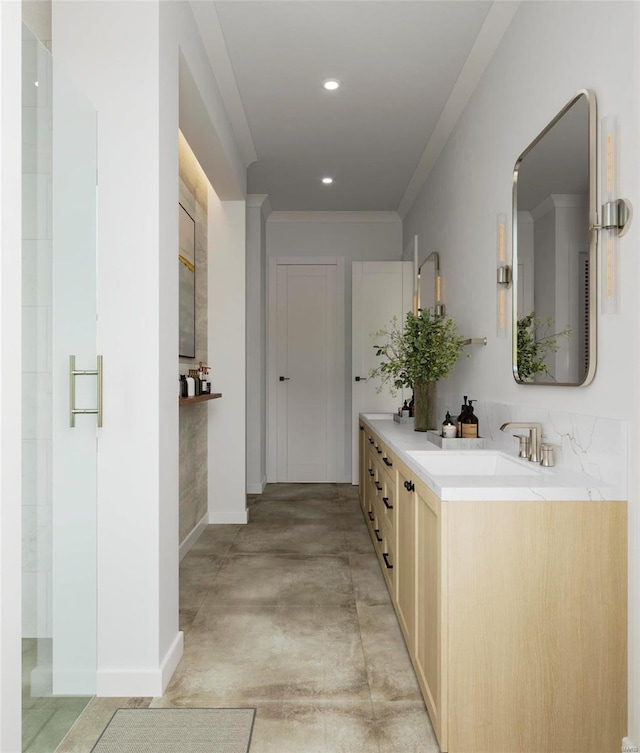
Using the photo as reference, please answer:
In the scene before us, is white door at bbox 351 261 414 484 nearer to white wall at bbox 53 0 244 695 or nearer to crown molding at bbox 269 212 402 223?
crown molding at bbox 269 212 402 223

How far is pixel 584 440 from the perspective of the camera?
75.5 inches

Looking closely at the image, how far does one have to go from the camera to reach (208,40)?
2.93 m

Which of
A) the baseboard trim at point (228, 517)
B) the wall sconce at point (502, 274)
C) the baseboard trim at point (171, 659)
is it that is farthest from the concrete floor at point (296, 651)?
the wall sconce at point (502, 274)

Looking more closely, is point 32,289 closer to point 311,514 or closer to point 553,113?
point 553,113

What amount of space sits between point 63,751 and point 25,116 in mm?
1802

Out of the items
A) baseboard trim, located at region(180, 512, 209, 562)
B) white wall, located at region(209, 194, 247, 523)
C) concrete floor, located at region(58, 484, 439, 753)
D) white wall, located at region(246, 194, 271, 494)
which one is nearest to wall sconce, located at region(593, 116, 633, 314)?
concrete floor, located at region(58, 484, 439, 753)

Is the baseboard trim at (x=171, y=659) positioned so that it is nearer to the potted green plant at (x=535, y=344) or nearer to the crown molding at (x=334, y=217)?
the potted green plant at (x=535, y=344)

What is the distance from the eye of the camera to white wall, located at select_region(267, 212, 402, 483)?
622cm

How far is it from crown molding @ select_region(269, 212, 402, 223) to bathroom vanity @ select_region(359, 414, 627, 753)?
4.96 m

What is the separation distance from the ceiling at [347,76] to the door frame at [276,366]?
4.44 feet

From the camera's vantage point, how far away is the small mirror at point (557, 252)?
1.90 metres

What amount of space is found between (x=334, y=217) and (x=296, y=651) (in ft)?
15.6

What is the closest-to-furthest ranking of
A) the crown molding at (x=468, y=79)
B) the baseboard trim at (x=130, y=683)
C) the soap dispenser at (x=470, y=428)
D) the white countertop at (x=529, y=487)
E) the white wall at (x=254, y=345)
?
the white countertop at (x=529, y=487) < the baseboard trim at (x=130, y=683) < the crown molding at (x=468, y=79) < the soap dispenser at (x=470, y=428) < the white wall at (x=254, y=345)

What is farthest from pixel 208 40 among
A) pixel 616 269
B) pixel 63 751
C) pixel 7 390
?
pixel 63 751
